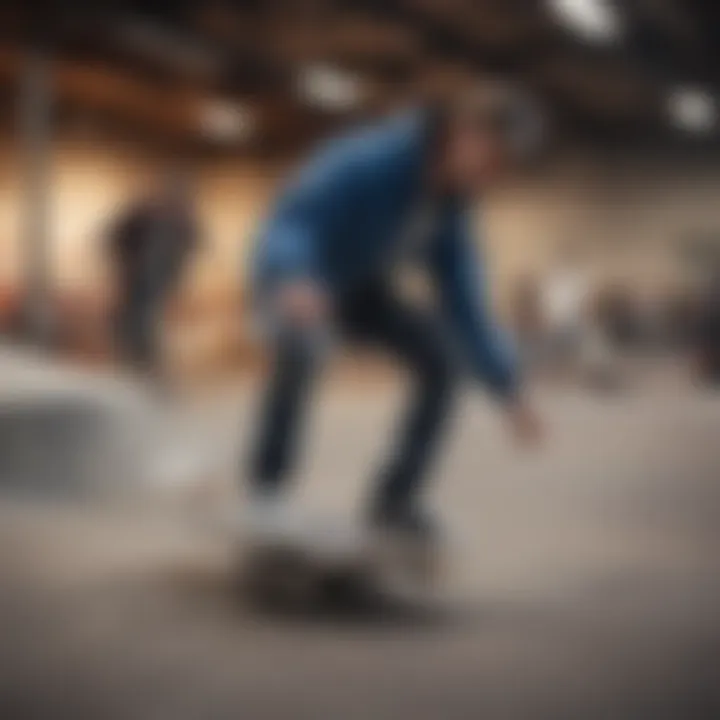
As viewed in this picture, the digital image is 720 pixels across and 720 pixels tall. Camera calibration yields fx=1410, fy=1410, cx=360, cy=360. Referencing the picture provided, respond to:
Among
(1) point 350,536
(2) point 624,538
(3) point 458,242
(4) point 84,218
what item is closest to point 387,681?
(1) point 350,536

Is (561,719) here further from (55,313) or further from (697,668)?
(55,313)

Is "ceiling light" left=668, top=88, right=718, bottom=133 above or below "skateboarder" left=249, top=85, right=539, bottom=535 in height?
above

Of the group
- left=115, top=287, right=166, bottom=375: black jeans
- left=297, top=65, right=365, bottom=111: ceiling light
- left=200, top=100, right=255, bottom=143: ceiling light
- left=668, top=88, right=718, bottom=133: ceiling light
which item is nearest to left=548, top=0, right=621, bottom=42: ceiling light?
left=668, top=88, right=718, bottom=133: ceiling light

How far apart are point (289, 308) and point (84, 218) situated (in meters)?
0.22

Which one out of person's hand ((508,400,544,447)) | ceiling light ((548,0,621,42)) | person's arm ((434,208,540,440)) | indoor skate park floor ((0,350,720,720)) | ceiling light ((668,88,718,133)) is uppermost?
ceiling light ((548,0,621,42))

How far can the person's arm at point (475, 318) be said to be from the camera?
1.25 metres

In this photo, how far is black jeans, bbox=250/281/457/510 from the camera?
4.10ft

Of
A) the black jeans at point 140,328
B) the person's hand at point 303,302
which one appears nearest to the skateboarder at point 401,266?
the person's hand at point 303,302

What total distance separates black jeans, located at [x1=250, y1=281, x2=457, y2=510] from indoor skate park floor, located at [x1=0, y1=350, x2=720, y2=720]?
2 cm

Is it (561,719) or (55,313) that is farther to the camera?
(55,313)

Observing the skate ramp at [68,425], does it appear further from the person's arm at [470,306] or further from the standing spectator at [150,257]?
the person's arm at [470,306]

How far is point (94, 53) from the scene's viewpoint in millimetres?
1293

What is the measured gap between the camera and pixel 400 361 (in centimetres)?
125

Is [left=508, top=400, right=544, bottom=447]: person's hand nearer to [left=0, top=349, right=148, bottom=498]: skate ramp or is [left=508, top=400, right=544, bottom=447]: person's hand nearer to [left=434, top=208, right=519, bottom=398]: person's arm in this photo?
[left=434, top=208, right=519, bottom=398]: person's arm
